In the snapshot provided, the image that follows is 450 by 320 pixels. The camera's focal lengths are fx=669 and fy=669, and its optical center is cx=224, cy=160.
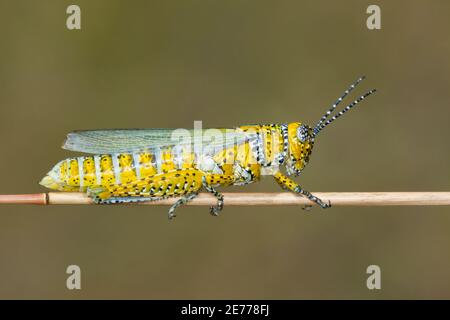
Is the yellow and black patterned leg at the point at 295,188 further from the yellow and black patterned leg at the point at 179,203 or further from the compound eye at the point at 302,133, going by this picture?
the yellow and black patterned leg at the point at 179,203

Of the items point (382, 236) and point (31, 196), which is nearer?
point (31, 196)

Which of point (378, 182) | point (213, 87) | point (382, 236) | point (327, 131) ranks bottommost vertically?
point (382, 236)

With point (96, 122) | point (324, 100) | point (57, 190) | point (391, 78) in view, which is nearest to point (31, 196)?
point (57, 190)

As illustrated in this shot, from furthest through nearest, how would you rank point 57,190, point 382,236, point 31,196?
point 382,236 < point 57,190 < point 31,196

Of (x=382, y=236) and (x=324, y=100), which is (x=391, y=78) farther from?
(x=382, y=236)

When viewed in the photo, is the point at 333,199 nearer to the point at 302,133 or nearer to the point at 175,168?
the point at 302,133

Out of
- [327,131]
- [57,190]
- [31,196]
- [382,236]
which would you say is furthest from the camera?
[327,131]

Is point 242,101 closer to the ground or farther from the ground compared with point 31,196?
farther from the ground

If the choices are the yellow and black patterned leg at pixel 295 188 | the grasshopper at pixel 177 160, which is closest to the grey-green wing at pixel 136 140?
the grasshopper at pixel 177 160
